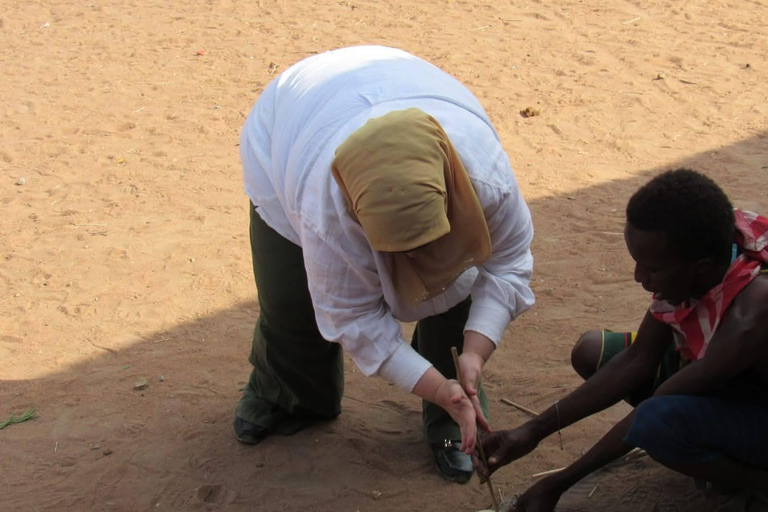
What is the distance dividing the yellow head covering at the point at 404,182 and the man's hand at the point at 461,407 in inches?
17.0

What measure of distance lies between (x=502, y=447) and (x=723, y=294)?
74 cm

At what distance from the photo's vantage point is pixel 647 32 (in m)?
7.67

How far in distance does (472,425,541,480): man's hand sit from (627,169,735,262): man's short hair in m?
0.70

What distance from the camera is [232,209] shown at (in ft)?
17.3

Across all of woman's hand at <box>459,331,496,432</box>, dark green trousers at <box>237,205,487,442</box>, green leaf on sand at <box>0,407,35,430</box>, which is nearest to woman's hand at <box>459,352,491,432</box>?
woman's hand at <box>459,331,496,432</box>

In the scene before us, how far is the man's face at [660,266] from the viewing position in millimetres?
2193

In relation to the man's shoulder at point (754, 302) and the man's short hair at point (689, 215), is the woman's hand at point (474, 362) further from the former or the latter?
the man's shoulder at point (754, 302)

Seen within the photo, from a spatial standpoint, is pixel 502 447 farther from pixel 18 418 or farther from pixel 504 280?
pixel 18 418

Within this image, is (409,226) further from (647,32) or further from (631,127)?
(647,32)

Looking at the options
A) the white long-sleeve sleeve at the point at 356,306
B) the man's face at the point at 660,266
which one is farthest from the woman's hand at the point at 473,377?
the man's face at the point at 660,266

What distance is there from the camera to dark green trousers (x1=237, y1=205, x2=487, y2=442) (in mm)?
2889

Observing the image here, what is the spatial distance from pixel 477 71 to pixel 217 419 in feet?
14.6

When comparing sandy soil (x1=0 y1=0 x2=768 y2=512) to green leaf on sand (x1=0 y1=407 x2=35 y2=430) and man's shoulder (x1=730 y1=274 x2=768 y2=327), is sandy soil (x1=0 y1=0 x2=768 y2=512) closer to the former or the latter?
green leaf on sand (x1=0 y1=407 x2=35 y2=430)

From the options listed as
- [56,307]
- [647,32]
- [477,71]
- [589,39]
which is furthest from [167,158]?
[647,32]
